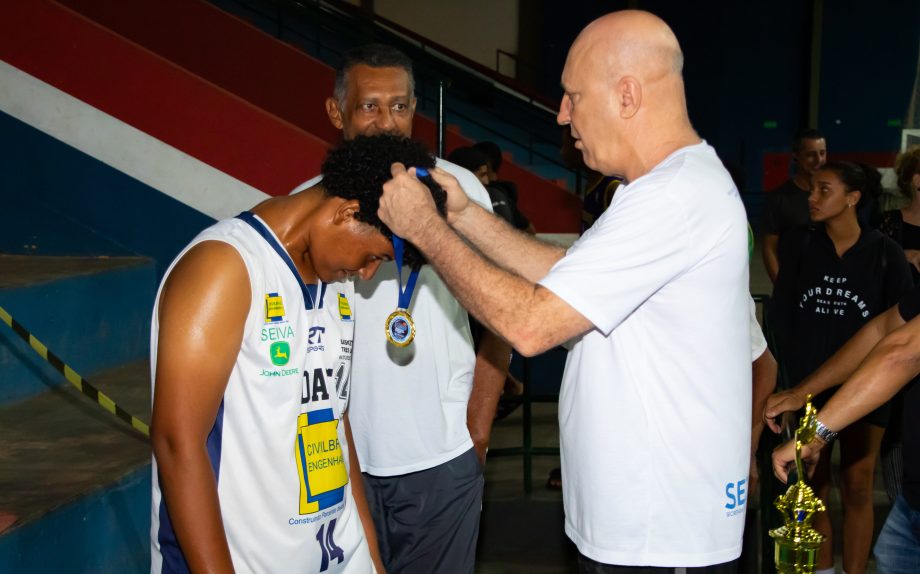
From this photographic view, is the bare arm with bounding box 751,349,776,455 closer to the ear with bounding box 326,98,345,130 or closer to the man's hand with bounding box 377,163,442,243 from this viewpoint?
the ear with bounding box 326,98,345,130

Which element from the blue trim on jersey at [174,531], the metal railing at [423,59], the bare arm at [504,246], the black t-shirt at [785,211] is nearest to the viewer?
the blue trim on jersey at [174,531]

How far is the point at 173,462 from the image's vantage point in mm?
2070

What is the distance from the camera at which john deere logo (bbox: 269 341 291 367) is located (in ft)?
7.18

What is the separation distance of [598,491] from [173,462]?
2.97ft

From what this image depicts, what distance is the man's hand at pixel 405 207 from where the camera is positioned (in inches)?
86.3

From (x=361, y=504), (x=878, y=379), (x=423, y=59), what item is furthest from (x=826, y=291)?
(x=423, y=59)

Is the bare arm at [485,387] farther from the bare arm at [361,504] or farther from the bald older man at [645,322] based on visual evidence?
the bald older man at [645,322]

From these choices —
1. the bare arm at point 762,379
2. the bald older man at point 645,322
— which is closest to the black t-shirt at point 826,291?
the bare arm at point 762,379

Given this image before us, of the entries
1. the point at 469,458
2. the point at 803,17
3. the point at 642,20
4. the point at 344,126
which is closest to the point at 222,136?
the point at 344,126

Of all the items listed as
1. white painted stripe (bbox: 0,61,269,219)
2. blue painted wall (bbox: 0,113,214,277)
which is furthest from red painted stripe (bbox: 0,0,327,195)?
blue painted wall (bbox: 0,113,214,277)

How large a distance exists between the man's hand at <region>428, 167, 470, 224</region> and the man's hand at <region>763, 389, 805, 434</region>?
125cm

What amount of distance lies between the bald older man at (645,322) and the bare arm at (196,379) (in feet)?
1.25

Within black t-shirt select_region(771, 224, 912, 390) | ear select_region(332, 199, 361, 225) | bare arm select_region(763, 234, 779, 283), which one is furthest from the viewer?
bare arm select_region(763, 234, 779, 283)

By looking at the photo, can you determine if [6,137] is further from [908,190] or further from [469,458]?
[908,190]
